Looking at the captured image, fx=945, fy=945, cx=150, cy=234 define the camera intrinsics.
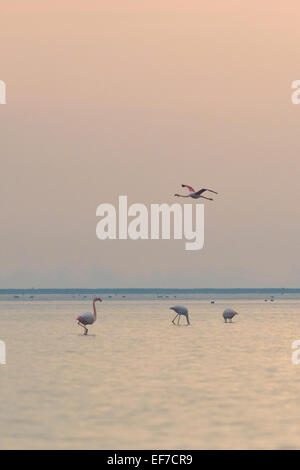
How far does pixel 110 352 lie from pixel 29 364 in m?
5.21

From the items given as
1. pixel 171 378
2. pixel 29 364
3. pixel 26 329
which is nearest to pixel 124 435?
pixel 171 378

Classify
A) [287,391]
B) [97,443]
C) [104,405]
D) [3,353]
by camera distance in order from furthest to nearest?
[3,353] → [287,391] → [104,405] → [97,443]

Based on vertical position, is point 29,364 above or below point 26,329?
below

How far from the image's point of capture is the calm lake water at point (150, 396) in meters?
18.5

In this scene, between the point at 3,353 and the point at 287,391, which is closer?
the point at 287,391

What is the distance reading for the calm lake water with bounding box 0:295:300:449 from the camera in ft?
60.7

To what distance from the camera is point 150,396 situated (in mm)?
23469

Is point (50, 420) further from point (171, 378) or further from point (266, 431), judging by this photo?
point (171, 378)

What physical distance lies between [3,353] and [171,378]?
10.1m

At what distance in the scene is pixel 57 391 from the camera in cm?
2448
